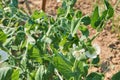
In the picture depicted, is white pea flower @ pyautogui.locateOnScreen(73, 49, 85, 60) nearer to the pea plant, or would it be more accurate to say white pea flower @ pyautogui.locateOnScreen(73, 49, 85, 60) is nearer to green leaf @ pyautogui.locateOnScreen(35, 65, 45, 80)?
the pea plant

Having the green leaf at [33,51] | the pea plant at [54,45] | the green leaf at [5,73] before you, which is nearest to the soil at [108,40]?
the pea plant at [54,45]

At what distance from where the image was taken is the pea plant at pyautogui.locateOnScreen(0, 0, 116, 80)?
97 centimetres

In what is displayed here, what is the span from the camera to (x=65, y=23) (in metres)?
1.12

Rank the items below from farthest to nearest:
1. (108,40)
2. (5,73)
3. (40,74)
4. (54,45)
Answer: (108,40) → (54,45) → (40,74) → (5,73)

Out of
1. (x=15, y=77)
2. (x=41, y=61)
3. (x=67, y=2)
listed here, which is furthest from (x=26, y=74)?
(x=67, y=2)

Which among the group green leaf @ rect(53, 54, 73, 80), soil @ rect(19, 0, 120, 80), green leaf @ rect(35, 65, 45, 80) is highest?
green leaf @ rect(53, 54, 73, 80)

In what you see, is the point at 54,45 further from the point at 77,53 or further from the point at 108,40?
the point at 108,40

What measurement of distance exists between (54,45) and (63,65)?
249mm

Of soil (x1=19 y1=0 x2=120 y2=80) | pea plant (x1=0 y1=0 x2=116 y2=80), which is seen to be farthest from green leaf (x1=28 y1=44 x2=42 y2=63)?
soil (x1=19 y1=0 x2=120 y2=80)

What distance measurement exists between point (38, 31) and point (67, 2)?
0.15 metres

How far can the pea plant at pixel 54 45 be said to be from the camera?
0.97 m

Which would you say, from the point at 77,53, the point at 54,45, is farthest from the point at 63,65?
the point at 54,45

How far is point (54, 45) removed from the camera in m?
1.19

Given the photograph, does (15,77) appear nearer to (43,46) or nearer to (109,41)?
(43,46)
